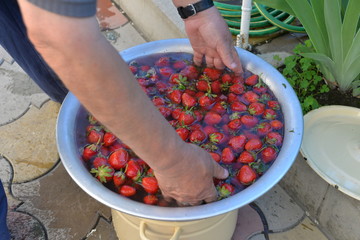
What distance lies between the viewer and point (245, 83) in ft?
4.47

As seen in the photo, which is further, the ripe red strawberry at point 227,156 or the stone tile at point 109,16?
the stone tile at point 109,16

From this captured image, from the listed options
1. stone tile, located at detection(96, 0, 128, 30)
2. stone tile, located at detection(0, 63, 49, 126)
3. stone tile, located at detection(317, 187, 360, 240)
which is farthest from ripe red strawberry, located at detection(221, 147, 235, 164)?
stone tile, located at detection(96, 0, 128, 30)

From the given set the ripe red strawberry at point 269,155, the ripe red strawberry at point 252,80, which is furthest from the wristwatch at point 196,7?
the ripe red strawberry at point 269,155

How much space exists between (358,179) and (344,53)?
1.57ft

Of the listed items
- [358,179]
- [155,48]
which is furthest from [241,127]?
[358,179]

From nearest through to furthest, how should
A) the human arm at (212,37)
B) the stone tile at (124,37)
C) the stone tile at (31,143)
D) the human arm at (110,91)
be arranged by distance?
the human arm at (110,91) → the human arm at (212,37) → the stone tile at (31,143) → the stone tile at (124,37)

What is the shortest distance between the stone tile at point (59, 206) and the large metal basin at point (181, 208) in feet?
1.93

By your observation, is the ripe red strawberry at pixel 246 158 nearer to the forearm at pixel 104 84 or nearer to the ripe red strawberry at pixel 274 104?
the ripe red strawberry at pixel 274 104

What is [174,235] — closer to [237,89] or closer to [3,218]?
[237,89]

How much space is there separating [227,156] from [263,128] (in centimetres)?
16

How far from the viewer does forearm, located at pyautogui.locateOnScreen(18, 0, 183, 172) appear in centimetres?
65

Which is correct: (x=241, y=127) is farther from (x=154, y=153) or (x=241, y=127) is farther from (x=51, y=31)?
(x=51, y=31)

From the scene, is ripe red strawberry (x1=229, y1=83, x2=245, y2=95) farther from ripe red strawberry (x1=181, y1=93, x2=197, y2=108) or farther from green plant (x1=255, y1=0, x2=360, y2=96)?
green plant (x1=255, y1=0, x2=360, y2=96)

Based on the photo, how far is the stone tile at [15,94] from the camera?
2086 mm
